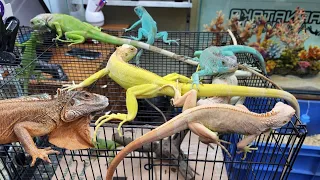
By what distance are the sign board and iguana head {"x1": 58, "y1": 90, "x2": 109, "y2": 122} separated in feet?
5.42

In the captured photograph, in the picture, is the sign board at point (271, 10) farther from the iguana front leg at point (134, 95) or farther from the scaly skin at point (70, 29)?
the iguana front leg at point (134, 95)

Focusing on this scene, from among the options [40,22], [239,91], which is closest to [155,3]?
[40,22]

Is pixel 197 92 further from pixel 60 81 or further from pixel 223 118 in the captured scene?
pixel 60 81

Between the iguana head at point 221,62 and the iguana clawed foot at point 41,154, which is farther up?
the iguana head at point 221,62

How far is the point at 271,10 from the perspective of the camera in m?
2.15

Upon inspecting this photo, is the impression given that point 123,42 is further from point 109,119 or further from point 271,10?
point 271,10

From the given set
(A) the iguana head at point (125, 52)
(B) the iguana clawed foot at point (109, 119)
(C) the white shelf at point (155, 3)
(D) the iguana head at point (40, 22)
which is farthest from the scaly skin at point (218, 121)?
(C) the white shelf at point (155, 3)

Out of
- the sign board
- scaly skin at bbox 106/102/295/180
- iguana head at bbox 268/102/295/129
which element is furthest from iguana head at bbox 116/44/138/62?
the sign board

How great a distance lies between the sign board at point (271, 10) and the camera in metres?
2.11

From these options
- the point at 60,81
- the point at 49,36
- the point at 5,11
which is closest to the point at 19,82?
the point at 60,81

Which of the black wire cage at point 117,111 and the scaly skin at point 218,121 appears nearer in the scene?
the scaly skin at point 218,121

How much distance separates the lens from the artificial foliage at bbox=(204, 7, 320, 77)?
79.7 inches

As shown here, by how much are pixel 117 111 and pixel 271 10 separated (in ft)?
5.35

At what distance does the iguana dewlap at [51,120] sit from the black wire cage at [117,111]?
187mm
